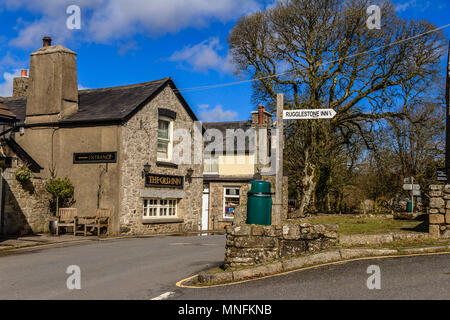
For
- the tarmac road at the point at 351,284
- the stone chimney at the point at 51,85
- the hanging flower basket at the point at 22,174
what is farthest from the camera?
the stone chimney at the point at 51,85

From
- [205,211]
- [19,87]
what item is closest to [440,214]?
[205,211]

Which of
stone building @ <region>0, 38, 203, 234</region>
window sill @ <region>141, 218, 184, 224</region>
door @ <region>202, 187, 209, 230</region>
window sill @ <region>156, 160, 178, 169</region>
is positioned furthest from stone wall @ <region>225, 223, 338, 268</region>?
door @ <region>202, 187, 209, 230</region>

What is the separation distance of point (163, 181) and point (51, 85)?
22.6 ft

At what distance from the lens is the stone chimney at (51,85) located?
21.7m

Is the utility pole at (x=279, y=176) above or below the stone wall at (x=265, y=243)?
above

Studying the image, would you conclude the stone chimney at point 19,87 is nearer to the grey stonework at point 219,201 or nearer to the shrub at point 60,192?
the shrub at point 60,192

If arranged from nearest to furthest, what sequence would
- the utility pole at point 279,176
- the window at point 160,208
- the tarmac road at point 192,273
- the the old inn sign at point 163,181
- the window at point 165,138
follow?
the tarmac road at point 192,273 → the utility pole at point 279,176 → the the old inn sign at point 163,181 → the window at point 160,208 → the window at point 165,138

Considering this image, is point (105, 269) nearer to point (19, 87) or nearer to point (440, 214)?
point (440, 214)

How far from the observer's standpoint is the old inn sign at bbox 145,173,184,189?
72.3ft

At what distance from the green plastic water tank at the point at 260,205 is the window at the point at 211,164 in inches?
854

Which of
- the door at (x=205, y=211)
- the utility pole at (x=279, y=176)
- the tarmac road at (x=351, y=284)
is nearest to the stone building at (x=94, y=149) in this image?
the door at (x=205, y=211)

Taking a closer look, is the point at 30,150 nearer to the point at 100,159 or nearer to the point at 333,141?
the point at 100,159

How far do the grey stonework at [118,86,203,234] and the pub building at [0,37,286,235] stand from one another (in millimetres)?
46

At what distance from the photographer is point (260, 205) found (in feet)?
32.3
